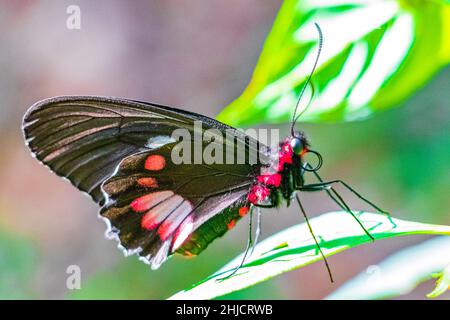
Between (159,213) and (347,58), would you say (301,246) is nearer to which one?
(347,58)

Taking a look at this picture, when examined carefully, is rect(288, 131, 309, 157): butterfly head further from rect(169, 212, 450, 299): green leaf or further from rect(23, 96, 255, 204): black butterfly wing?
rect(169, 212, 450, 299): green leaf

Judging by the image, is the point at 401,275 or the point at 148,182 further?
the point at 148,182

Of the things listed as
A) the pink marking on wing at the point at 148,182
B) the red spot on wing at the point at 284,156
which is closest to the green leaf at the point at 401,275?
the red spot on wing at the point at 284,156

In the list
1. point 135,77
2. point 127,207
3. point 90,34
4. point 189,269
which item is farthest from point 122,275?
point 127,207

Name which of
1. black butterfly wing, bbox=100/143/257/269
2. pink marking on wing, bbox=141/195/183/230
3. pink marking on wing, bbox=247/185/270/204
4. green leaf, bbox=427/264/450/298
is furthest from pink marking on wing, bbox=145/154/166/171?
green leaf, bbox=427/264/450/298

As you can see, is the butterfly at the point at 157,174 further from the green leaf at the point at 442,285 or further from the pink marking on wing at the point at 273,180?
the green leaf at the point at 442,285

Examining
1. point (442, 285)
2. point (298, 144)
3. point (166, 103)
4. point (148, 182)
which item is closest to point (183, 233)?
point (148, 182)

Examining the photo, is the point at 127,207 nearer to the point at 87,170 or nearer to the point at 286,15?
the point at 87,170
